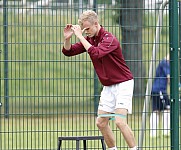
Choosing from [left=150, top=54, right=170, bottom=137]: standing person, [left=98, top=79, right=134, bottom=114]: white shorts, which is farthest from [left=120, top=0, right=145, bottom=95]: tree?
[left=98, top=79, right=134, bottom=114]: white shorts

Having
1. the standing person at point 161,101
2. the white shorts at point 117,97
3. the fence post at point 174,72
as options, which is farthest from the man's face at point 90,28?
the standing person at point 161,101

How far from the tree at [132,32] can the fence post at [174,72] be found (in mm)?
461

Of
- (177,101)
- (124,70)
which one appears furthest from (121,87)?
(177,101)

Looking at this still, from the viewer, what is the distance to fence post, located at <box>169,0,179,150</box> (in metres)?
9.98

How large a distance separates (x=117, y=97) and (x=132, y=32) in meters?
1.83

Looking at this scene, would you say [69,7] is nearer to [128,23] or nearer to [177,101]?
[128,23]

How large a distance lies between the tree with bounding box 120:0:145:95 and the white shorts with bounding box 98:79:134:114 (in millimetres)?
1421

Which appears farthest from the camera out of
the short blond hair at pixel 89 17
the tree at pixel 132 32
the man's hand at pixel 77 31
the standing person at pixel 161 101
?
the standing person at pixel 161 101

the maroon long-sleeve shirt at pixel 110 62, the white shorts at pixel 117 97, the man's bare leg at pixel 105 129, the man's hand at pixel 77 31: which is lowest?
the man's bare leg at pixel 105 129

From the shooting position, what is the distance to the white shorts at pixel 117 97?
8.71 m

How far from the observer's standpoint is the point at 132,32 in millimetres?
10336

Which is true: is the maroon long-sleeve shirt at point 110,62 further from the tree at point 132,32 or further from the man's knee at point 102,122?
the tree at point 132,32

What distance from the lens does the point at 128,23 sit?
403 inches

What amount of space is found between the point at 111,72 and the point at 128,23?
→ 5.59 ft
